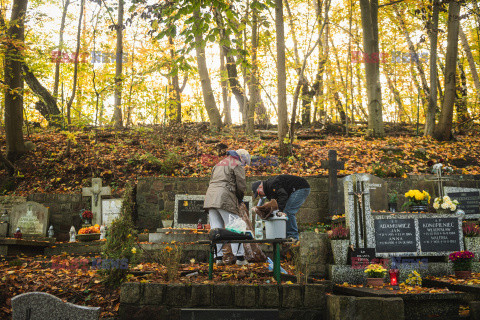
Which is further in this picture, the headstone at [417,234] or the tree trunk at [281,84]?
the tree trunk at [281,84]

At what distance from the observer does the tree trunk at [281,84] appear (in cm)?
1209

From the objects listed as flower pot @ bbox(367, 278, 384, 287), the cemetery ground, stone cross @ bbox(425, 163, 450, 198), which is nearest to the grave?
the cemetery ground

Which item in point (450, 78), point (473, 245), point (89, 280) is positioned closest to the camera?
point (89, 280)

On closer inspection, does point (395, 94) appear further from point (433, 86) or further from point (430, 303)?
point (430, 303)

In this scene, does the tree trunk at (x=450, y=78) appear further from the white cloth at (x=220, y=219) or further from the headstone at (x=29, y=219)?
the headstone at (x=29, y=219)

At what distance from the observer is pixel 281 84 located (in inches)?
476

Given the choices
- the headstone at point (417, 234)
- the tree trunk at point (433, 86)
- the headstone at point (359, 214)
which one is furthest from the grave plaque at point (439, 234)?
the tree trunk at point (433, 86)

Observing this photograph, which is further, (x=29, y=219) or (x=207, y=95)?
(x=207, y=95)

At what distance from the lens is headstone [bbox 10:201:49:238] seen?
10.1 meters

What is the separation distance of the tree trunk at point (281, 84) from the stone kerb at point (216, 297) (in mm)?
8124

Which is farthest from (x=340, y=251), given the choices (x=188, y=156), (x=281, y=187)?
(x=188, y=156)

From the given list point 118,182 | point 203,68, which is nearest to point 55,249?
point 118,182

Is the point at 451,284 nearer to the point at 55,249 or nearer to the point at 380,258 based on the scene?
the point at 380,258

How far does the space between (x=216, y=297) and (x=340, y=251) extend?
2712 mm
